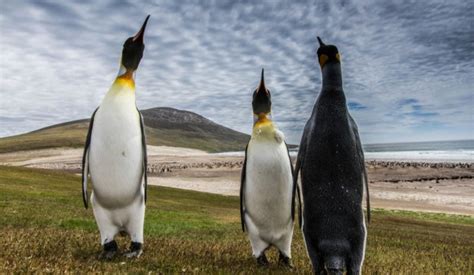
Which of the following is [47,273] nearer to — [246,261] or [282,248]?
[246,261]

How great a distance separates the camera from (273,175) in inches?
311

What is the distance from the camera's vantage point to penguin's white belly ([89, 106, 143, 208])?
714cm

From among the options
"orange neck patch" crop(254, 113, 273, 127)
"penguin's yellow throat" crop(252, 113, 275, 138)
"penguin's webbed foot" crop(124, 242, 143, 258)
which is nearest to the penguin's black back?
"penguin's yellow throat" crop(252, 113, 275, 138)

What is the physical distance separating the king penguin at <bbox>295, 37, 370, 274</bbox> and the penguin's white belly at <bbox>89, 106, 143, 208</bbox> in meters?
2.95

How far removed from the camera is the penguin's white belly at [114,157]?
23.4 ft

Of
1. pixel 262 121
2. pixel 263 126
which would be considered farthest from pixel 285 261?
pixel 262 121

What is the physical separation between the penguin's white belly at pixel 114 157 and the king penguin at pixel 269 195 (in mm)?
2260

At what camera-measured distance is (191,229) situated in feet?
49.6

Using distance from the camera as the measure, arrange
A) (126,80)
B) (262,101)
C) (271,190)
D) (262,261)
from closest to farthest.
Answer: (126,80), (262,261), (271,190), (262,101)

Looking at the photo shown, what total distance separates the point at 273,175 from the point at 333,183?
206 cm

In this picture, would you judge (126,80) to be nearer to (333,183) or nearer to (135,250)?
(135,250)

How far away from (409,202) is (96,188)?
4050 centimetres


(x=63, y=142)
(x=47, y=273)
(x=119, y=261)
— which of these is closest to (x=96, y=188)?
(x=119, y=261)

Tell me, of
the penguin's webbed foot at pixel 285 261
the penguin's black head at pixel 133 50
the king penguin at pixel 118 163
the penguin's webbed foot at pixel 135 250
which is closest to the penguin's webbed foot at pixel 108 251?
the king penguin at pixel 118 163
